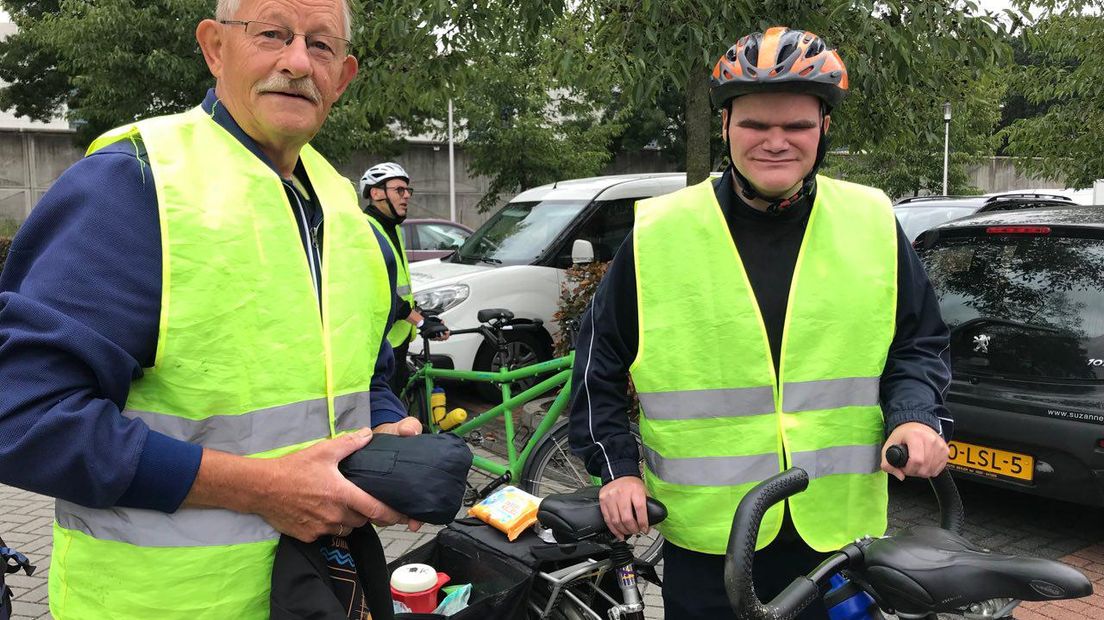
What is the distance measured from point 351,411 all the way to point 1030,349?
13.4 feet

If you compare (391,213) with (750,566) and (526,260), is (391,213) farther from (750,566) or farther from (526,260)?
(750,566)

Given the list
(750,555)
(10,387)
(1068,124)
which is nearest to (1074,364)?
(750,555)

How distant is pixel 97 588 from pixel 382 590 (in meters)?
0.50

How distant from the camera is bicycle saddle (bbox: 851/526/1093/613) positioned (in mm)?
1266

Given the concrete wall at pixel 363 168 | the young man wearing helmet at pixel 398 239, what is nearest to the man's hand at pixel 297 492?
the young man wearing helmet at pixel 398 239

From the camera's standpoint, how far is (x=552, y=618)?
2.77m

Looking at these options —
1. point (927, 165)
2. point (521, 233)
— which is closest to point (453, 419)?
point (521, 233)

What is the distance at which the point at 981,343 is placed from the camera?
4.83 meters

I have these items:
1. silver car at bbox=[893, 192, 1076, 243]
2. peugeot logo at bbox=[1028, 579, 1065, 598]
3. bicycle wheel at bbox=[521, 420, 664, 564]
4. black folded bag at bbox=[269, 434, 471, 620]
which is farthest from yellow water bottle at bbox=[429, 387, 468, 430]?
silver car at bbox=[893, 192, 1076, 243]

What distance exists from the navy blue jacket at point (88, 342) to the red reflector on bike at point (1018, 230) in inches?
182

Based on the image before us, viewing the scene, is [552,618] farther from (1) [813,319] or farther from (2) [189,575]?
(2) [189,575]

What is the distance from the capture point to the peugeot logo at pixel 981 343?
4.81m

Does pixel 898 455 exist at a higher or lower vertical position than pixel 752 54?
lower

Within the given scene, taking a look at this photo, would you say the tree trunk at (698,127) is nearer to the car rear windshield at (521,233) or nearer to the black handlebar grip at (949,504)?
the car rear windshield at (521,233)
